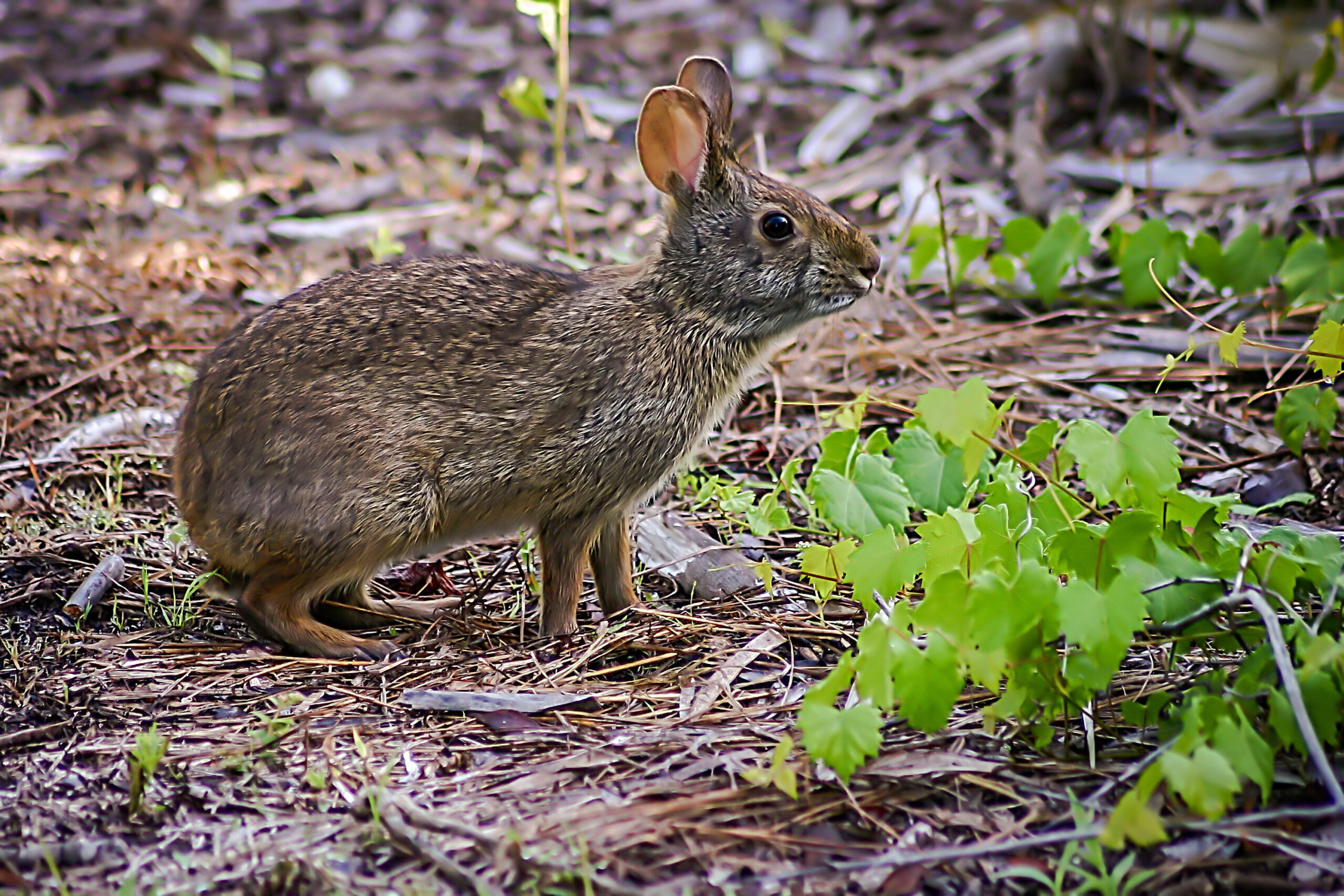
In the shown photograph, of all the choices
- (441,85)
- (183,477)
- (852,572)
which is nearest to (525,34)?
(441,85)

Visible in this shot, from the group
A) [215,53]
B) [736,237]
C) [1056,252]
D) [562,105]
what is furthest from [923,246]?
[215,53]

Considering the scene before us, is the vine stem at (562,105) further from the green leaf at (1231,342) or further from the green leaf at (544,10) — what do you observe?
the green leaf at (1231,342)

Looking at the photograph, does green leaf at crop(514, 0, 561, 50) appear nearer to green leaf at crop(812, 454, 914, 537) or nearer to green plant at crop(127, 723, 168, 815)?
green leaf at crop(812, 454, 914, 537)

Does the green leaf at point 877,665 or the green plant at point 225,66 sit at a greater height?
the green plant at point 225,66

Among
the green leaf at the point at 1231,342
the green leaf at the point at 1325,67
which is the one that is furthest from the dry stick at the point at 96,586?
the green leaf at the point at 1325,67

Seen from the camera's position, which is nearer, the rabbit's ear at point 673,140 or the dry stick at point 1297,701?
the dry stick at point 1297,701

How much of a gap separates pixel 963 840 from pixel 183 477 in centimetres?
277

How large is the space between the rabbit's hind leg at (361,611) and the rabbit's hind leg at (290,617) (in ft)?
0.98

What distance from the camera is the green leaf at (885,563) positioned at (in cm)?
314

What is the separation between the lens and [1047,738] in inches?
116

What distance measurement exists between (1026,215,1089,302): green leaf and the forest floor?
8.8 inches

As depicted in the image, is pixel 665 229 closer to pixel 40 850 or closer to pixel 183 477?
pixel 183 477

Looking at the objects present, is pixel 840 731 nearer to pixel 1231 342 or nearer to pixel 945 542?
pixel 945 542

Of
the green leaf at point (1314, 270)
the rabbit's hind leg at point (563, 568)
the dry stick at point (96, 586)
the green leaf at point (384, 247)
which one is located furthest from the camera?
the green leaf at point (384, 247)
